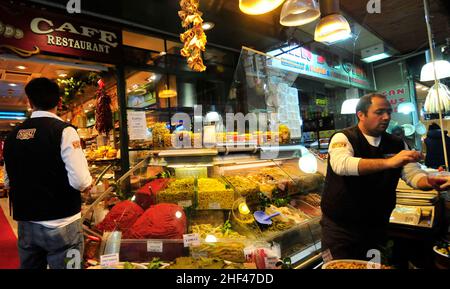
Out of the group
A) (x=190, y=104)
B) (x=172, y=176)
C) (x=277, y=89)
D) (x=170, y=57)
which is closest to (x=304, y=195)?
(x=172, y=176)

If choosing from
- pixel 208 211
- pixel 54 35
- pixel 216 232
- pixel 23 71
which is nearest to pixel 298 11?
pixel 208 211

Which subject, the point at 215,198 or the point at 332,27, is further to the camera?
the point at 332,27

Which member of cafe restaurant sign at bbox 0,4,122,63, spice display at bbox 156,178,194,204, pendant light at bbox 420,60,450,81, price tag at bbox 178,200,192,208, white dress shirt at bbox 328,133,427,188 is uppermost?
cafe restaurant sign at bbox 0,4,122,63

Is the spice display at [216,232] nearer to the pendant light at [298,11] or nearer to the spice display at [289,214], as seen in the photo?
the spice display at [289,214]

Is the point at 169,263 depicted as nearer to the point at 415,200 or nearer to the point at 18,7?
the point at 415,200

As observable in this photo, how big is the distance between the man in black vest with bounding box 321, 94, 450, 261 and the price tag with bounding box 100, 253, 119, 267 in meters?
1.69

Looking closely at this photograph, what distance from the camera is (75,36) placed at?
4117 mm

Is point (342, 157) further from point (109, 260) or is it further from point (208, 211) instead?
point (109, 260)

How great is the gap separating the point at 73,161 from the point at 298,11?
253cm

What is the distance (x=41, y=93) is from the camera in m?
2.03

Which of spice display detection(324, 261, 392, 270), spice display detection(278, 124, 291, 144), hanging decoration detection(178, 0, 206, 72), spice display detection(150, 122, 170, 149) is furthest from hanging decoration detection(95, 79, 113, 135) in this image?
spice display detection(324, 261, 392, 270)

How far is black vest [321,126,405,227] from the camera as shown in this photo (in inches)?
81.0

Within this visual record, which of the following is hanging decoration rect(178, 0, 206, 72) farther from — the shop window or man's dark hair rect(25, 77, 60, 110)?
the shop window
